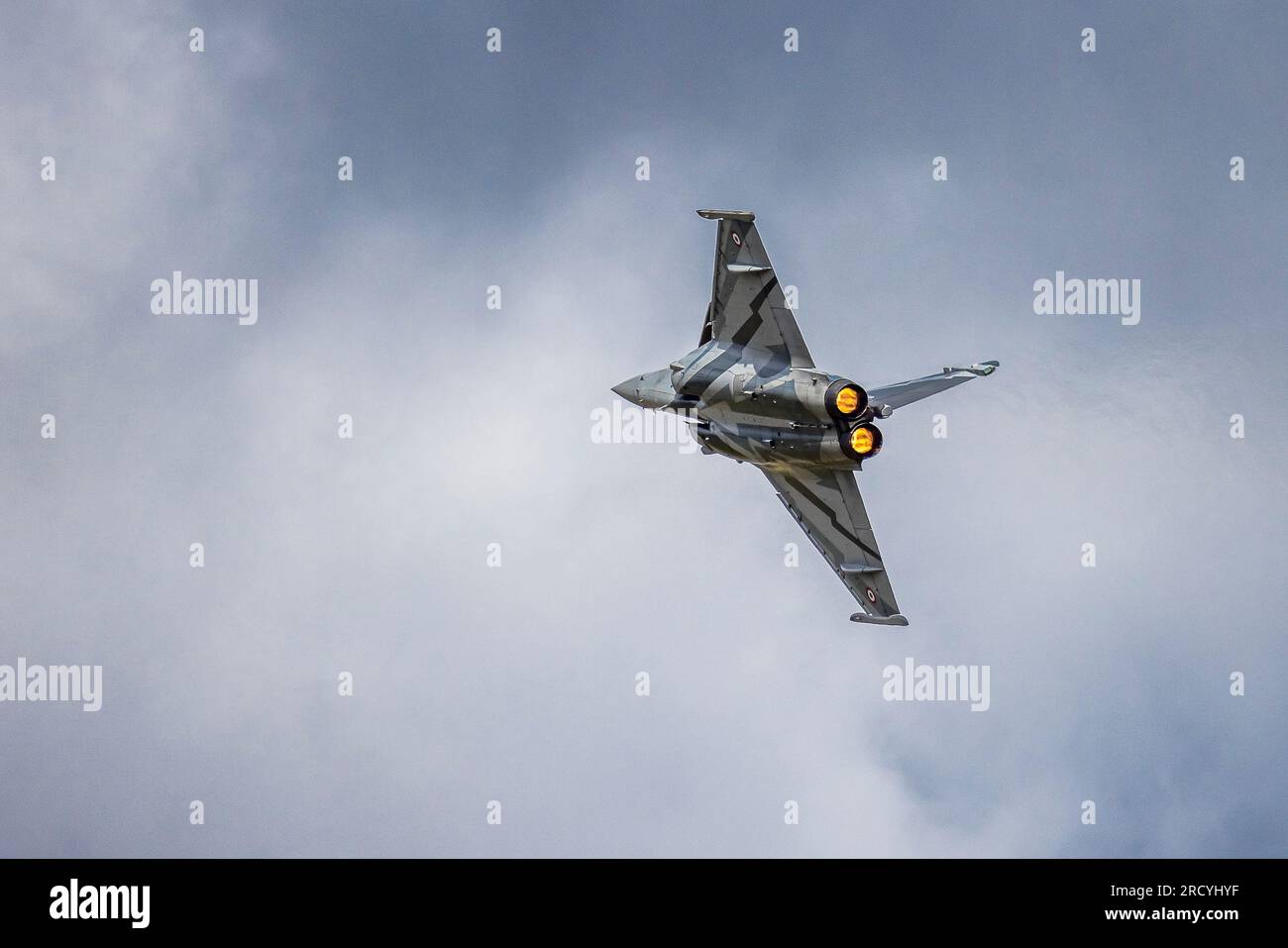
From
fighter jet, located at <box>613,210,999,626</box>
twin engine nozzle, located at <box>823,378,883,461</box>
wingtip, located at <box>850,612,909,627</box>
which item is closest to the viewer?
twin engine nozzle, located at <box>823,378,883,461</box>

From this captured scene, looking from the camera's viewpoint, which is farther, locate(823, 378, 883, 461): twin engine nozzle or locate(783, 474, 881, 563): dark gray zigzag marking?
locate(783, 474, 881, 563): dark gray zigzag marking

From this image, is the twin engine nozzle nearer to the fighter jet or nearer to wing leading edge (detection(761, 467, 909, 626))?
the fighter jet

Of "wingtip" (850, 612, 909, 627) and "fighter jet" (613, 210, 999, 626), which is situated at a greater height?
"fighter jet" (613, 210, 999, 626)

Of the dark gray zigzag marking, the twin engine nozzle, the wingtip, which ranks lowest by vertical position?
the wingtip

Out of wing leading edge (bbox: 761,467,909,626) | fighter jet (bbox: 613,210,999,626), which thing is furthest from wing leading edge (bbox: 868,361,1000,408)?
wing leading edge (bbox: 761,467,909,626)

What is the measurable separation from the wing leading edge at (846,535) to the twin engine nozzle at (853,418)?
13.2ft

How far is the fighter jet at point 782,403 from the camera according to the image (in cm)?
4972

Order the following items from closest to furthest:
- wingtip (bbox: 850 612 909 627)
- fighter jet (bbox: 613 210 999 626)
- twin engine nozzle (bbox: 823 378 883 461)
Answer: twin engine nozzle (bbox: 823 378 883 461), fighter jet (bbox: 613 210 999 626), wingtip (bbox: 850 612 909 627)

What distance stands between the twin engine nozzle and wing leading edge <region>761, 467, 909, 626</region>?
4.01 metres

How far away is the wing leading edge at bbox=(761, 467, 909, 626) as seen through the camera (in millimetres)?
53781

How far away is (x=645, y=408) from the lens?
→ 54.4m

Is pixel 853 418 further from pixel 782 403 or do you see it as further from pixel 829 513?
pixel 829 513

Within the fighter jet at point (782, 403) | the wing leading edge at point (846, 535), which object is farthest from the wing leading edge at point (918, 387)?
the wing leading edge at point (846, 535)

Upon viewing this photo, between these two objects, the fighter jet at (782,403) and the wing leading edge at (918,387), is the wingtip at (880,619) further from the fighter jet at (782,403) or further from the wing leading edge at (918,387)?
the wing leading edge at (918,387)
